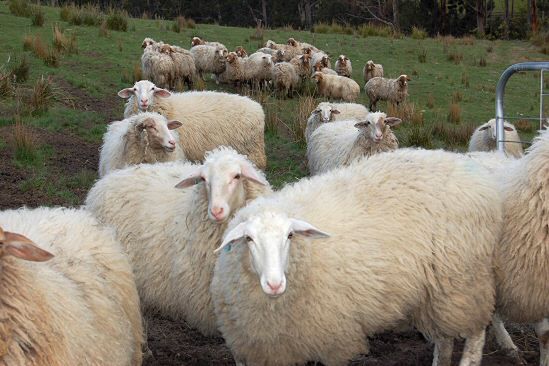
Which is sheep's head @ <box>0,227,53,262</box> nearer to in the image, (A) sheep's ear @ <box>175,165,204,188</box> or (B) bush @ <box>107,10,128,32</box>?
(A) sheep's ear @ <box>175,165,204,188</box>

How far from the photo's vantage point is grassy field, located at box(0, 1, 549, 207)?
9031 mm

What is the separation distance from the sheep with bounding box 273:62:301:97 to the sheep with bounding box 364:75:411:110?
1.51 metres

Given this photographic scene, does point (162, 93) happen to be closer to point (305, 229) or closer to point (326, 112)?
point (326, 112)

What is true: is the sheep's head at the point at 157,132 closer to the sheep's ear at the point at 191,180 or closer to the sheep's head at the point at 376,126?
the sheep's ear at the point at 191,180

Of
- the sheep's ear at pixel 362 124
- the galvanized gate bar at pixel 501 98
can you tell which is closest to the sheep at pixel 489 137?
the sheep's ear at pixel 362 124

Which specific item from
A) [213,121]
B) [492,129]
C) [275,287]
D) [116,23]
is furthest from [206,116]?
[116,23]

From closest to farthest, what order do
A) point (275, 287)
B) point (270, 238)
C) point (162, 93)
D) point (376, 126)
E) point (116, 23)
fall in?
point (275, 287), point (270, 238), point (376, 126), point (162, 93), point (116, 23)

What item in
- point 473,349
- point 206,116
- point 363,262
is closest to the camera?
point 363,262

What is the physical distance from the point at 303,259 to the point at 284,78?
11228 millimetres

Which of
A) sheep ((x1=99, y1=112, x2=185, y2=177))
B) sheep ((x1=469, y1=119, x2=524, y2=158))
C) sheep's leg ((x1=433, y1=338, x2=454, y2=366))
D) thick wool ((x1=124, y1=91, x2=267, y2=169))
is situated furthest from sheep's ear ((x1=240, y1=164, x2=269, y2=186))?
sheep ((x1=469, y1=119, x2=524, y2=158))

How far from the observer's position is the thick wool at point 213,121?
8719 mm

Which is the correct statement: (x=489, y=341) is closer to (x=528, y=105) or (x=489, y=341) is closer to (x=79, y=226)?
(x=79, y=226)

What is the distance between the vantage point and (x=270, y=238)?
12.2 feet

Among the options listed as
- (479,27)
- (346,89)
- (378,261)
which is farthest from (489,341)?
(479,27)
